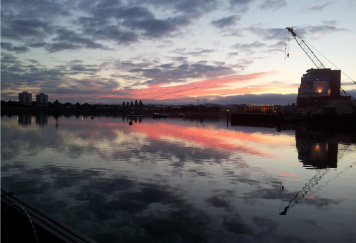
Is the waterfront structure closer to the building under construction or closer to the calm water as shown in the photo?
the building under construction

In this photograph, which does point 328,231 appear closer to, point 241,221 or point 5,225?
point 241,221

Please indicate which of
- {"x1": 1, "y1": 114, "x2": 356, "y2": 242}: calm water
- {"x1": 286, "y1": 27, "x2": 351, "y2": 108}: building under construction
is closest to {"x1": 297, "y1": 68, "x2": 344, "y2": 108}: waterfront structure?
{"x1": 286, "y1": 27, "x2": 351, "y2": 108}: building under construction

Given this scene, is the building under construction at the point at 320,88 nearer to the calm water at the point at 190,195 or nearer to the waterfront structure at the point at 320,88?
the waterfront structure at the point at 320,88

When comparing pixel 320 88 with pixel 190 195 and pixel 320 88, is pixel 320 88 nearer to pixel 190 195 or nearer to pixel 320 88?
pixel 320 88

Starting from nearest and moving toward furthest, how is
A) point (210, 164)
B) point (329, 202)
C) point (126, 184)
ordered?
point (329, 202) < point (126, 184) < point (210, 164)

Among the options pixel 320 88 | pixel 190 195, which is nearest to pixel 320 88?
pixel 320 88

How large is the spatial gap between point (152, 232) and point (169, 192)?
4.98 m

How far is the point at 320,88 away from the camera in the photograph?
12425cm

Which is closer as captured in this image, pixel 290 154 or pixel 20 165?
pixel 20 165

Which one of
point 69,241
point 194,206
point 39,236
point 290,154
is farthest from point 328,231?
point 290,154

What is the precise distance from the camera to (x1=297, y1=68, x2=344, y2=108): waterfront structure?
123 meters

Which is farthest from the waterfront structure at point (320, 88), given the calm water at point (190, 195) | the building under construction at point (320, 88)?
the calm water at point (190, 195)

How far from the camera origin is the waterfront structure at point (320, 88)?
12344 cm

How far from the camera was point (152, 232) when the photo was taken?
10.8 m
